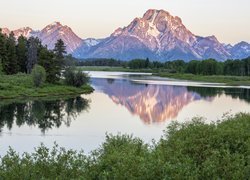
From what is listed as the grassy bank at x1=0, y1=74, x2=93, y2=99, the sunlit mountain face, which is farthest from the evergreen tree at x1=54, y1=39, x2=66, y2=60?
the sunlit mountain face

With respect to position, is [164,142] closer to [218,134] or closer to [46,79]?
[218,134]

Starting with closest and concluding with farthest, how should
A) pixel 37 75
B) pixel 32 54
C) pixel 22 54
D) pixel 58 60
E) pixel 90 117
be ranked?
1. pixel 90 117
2. pixel 37 75
3. pixel 58 60
4. pixel 32 54
5. pixel 22 54

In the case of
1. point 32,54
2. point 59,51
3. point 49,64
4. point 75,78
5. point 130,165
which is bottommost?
point 75,78

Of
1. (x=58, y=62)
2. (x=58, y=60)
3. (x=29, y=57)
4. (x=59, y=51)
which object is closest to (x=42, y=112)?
(x=58, y=60)

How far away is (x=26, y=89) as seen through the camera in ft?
330

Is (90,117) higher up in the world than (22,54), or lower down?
lower down

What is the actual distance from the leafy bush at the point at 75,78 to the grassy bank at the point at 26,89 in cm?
283

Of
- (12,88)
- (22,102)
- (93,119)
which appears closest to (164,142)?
(93,119)

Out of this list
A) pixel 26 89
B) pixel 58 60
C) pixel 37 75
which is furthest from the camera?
pixel 58 60

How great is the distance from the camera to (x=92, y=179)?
63.3ft

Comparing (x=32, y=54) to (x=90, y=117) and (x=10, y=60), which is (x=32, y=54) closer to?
(x=10, y=60)

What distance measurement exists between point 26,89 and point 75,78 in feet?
70.0

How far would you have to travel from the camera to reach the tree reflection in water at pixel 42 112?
60500 millimetres

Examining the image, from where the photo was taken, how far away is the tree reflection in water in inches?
2382
